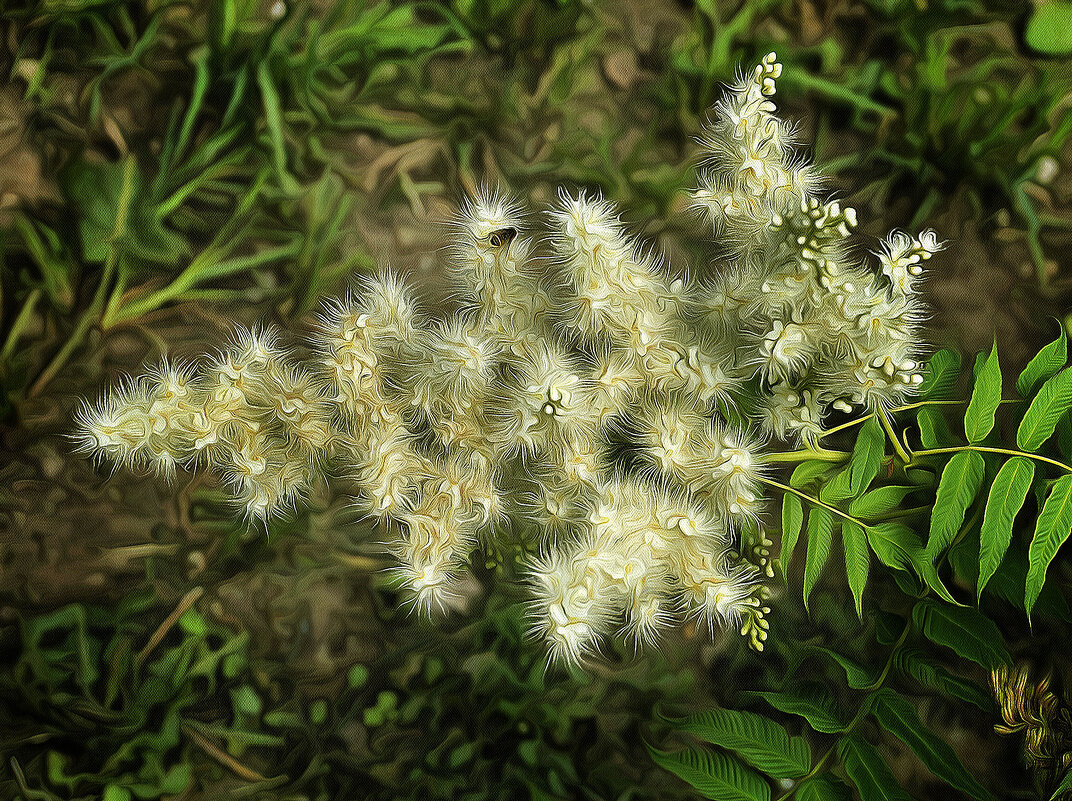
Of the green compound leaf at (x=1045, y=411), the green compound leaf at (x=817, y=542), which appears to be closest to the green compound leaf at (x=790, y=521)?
the green compound leaf at (x=817, y=542)

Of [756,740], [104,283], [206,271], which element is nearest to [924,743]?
[756,740]

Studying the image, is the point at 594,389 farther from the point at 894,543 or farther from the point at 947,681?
the point at 947,681

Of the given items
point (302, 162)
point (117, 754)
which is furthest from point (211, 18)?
point (117, 754)

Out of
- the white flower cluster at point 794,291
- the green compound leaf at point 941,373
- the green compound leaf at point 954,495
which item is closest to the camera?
the white flower cluster at point 794,291

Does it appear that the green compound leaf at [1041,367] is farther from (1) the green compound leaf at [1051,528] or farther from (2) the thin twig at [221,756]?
(2) the thin twig at [221,756]

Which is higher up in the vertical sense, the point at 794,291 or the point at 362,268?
the point at 794,291

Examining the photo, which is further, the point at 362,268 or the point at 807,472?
the point at 362,268
